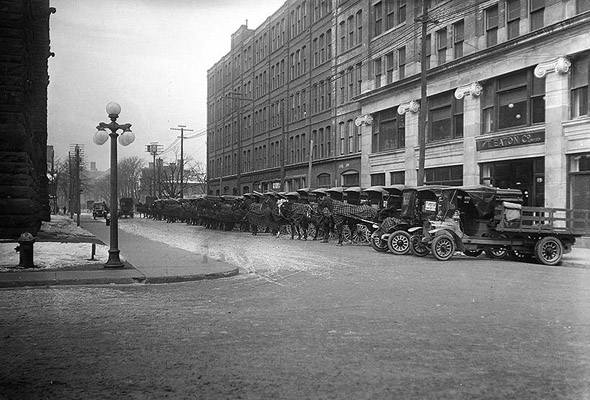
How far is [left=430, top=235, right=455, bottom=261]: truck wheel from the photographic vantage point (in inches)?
677

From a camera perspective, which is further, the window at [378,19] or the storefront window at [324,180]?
the storefront window at [324,180]

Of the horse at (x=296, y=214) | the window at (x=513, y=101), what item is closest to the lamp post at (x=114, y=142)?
the horse at (x=296, y=214)

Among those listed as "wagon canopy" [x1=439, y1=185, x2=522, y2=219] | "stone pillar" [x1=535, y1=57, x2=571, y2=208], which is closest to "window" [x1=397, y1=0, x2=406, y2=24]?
"stone pillar" [x1=535, y1=57, x2=571, y2=208]

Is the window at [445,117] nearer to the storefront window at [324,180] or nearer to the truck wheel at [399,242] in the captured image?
the truck wheel at [399,242]

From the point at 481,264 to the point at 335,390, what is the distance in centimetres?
1265

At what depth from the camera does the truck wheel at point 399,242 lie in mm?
19064

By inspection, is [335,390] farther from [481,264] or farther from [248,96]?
[248,96]

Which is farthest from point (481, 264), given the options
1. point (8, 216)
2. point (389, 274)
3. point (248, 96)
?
point (248, 96)

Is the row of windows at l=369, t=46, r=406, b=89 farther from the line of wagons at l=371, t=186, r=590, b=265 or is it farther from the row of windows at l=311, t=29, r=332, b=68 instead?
the line of wagons at l=371, t=186, r=590, b=265

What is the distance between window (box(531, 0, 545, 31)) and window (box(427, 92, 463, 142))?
5.99m

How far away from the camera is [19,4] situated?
63.7 ft

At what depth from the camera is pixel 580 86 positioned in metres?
23.7

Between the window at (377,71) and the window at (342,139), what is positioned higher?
the window at (377,71)

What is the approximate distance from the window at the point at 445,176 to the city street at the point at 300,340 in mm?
19241
